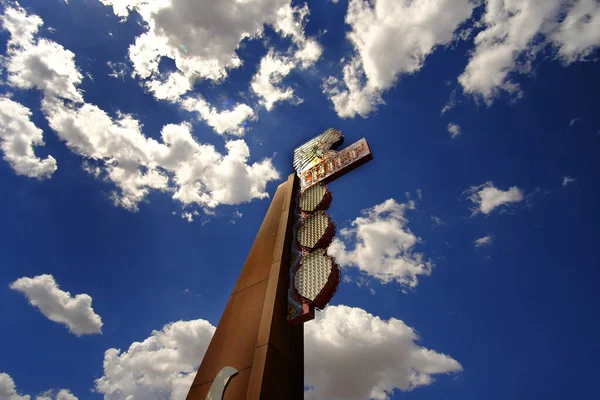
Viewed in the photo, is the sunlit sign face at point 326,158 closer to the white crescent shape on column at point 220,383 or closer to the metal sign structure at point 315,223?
the metal sign structure at point 315,223

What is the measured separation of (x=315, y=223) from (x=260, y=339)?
6327mm

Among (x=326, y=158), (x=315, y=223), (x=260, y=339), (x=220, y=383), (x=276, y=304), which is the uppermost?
(x=326, y=158)

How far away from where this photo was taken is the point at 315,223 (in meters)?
14.7

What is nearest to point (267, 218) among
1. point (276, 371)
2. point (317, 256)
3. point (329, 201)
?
point (329, 201)

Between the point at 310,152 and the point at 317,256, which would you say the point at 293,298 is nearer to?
the point at 317,256

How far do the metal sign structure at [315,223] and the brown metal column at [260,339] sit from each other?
1.70ft

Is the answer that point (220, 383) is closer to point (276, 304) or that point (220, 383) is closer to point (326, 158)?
point (276, 304)

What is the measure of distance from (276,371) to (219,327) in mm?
3342

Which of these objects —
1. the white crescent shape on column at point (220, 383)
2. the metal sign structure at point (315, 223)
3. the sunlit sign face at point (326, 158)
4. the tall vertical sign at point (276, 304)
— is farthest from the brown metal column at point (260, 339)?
the sunlit sign face at point (326, 158)

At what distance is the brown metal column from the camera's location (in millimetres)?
8714

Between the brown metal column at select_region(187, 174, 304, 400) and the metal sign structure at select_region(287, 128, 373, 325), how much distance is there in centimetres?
52

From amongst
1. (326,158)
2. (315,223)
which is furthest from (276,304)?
(326,158)

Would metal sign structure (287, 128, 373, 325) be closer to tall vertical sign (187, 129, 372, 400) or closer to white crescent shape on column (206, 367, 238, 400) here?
tall vertical sign (187, 129, 372, 400)

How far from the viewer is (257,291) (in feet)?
38.2
